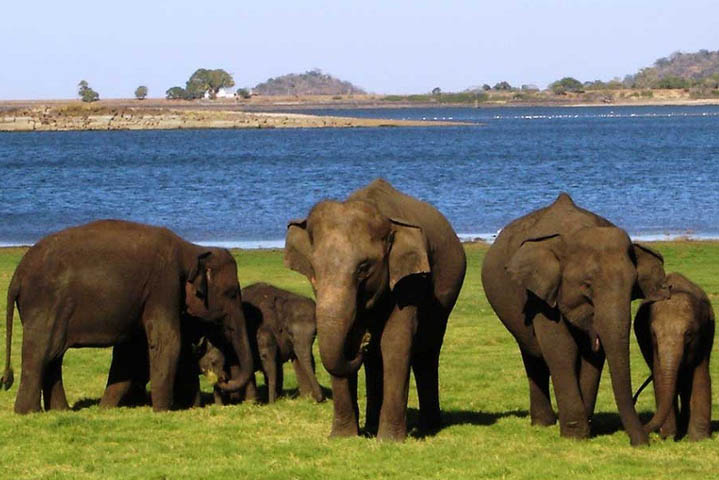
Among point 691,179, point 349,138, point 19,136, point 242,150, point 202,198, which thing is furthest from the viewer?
point 19,136

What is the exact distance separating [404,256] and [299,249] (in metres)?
0.92

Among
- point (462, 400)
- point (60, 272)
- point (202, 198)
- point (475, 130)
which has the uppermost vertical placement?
point (60, 272)

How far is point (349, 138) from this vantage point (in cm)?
16625

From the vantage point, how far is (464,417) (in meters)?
16.5

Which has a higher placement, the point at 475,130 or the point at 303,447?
the point at 303,447

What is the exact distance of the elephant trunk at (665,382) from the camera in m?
13.8

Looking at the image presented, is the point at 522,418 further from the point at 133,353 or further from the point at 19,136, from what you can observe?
the point at 19,136

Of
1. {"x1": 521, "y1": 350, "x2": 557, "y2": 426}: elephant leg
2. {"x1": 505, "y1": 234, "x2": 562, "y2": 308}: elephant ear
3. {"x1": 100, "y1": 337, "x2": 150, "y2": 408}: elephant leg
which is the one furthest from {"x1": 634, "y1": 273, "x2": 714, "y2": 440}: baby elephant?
{"x1": 100, "y1": 337, "x2": 150, "y2": 408}: elephant leg

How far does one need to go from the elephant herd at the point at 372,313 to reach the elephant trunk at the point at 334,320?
1cm

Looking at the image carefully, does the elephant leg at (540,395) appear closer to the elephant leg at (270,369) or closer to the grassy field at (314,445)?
the grassy field at (314,445)

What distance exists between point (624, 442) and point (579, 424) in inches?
17.0

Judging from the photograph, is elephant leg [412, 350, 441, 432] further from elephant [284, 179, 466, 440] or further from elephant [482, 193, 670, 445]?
elephant [482, 193, 670, 445]

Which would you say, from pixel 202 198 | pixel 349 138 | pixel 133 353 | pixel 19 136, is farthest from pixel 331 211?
pixel 19 136

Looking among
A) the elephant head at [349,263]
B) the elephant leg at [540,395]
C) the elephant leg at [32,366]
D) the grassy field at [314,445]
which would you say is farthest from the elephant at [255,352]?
the elephant head at [349,263]
